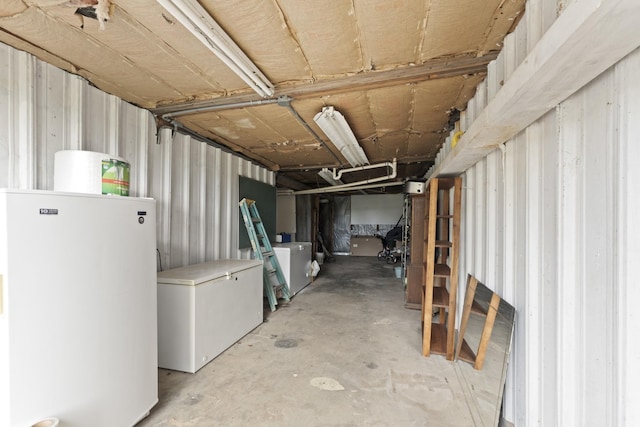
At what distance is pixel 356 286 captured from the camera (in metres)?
5.02

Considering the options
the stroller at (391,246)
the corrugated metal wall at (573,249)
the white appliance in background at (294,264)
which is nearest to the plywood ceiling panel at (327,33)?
the corrugated metal wall at (573,249)

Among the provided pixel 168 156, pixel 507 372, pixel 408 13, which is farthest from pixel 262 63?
pixel 507 372

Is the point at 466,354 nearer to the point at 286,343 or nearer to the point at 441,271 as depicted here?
the point at 441,271

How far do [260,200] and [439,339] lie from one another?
3163mm

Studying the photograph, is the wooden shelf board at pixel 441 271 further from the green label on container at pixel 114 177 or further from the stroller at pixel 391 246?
the stroller at pixel 391 246

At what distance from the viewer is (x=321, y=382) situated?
2043 millimetres

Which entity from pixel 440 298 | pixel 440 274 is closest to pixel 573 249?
pixel 440 274

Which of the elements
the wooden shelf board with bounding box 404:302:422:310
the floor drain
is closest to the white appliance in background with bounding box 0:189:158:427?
the floor drain

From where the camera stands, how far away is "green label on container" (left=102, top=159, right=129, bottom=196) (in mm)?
1579

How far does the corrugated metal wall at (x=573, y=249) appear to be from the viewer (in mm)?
766

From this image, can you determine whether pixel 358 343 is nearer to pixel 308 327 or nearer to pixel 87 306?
pixel 308 327

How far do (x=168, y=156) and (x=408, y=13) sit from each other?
2456mm

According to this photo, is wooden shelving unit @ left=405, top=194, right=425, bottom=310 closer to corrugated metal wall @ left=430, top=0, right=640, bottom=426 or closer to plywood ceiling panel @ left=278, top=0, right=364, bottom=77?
corrugated metal wall @ left=430, top=0, right=640, bottom=426

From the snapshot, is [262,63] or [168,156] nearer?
[262,63]
